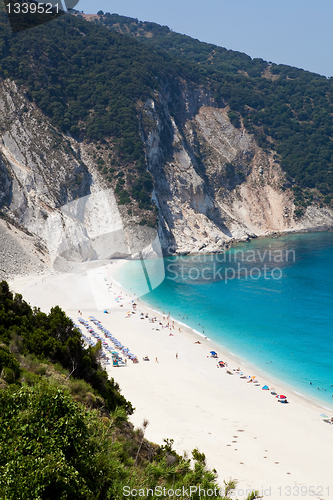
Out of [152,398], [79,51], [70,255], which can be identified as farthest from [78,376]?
[79,51]

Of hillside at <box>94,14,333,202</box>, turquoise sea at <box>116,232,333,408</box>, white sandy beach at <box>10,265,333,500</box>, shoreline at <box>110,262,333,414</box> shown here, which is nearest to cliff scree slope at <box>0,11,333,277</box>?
hillside at <box>94,14,333,202</box>

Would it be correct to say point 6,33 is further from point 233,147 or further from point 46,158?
point 233,147

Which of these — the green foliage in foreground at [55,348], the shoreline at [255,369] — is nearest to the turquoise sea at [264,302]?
the shoreline at [255,369]

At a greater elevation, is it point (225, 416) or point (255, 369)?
point (225, 416)

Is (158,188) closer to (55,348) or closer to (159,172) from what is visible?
(159,172)

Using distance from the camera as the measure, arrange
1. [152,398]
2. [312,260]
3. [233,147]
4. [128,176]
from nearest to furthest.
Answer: [152,398] < [312,260] < [128,176] < [233,147]

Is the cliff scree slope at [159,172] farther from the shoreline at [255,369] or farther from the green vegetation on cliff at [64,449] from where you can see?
the green vegetation on cliff at [64,449]

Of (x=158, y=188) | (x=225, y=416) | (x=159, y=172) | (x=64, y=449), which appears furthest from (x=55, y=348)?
(x=159, y=172)
